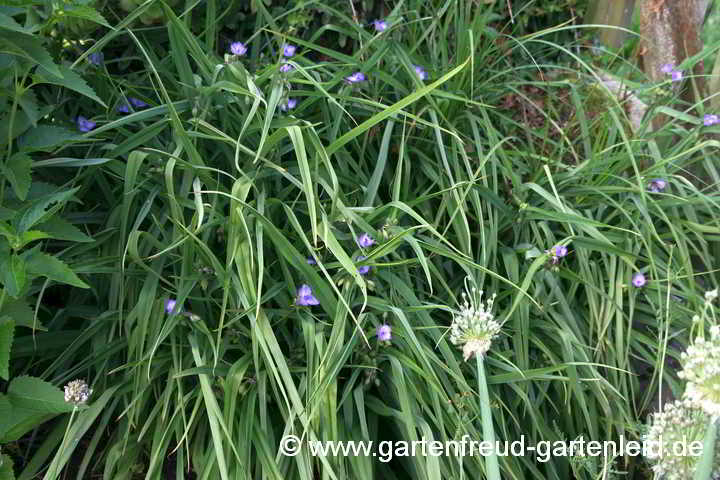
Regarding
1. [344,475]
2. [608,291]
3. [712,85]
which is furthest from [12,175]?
[712,85]

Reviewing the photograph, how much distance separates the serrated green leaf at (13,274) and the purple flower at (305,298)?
23.5 inches

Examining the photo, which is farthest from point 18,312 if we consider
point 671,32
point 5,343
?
point 671,32

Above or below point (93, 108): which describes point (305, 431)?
below

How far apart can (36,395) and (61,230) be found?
0.33 m

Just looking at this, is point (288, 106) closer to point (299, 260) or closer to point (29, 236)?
point (299, 260)

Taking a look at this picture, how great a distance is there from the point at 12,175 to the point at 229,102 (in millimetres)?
643

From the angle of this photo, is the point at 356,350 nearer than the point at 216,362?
No

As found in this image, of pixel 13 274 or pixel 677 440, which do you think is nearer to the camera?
pixel 677 440

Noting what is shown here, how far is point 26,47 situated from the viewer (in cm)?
145

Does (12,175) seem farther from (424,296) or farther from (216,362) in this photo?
(424,296)

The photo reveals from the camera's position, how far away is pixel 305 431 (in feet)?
5.01

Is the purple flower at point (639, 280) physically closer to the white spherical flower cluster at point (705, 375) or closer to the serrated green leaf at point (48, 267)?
the white spherical flower cluster at point (705, 375)

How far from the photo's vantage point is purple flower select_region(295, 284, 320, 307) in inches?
67.8

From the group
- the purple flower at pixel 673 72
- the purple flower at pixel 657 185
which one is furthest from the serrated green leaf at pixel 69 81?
the purple flower at pixel 673 72
